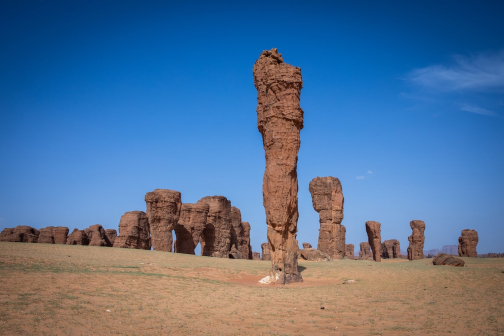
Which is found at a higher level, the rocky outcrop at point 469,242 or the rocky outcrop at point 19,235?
the rocky outcrop at point 469,242

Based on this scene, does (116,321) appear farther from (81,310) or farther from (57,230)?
(57,230)

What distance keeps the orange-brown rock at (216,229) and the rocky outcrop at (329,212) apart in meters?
8.64

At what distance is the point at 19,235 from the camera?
3562cm

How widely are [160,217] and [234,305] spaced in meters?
21.1

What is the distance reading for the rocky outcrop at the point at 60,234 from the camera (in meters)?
37.6

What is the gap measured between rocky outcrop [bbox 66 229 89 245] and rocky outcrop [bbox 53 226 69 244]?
23.2 inches

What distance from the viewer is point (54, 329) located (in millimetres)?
7531

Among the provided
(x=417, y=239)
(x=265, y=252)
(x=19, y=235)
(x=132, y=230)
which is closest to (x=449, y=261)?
(x=132, y=230)

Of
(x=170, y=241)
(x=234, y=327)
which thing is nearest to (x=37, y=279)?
(x=234, y=327)

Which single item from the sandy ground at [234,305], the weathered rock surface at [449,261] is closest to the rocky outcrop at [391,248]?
the weathered rock surface at [449,261]

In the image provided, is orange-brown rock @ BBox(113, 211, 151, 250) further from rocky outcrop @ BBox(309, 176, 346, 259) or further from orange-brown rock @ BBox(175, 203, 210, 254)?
rocky outcrop @ BBox(309, 176, 346, 259)

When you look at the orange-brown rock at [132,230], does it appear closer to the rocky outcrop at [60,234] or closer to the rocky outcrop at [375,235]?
the rocky outcrop at [60,234]

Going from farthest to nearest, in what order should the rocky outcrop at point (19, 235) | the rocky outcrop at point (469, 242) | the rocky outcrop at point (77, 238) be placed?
the rocky outcrop at point (469, 242)
the rocky outcrop at point (77, 238)
the rocky outcrop at point (19, 235)

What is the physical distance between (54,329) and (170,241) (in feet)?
79.7
